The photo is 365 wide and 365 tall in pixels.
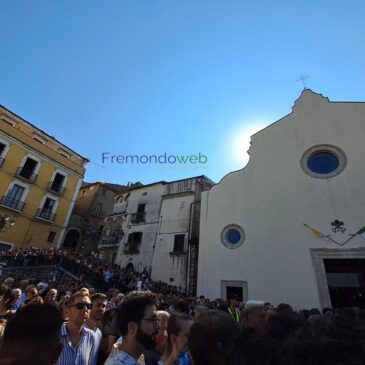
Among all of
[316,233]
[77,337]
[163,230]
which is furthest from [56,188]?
[77,337]

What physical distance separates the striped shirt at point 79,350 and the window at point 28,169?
886 inches

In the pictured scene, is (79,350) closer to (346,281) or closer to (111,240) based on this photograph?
(346,281)

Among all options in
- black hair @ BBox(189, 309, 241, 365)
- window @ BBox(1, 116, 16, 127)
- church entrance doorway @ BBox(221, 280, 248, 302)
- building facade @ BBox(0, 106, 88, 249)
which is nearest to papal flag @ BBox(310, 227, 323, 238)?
church entrance doorway @ BBox(221, 280, 248, 302)

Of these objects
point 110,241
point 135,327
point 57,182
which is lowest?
point 135,327

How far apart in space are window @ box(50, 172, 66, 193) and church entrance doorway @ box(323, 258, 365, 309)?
22.8 m

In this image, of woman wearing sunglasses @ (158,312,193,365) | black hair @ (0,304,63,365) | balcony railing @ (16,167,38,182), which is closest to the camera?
black hair @ (0,304,63,365)

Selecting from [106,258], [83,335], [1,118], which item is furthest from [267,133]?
[1,118]

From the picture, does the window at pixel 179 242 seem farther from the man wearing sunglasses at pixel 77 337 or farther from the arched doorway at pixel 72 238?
the man wearing sunglasses at pixel 77 337

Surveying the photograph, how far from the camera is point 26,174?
21656 millimetres

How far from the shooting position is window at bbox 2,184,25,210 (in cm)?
1994

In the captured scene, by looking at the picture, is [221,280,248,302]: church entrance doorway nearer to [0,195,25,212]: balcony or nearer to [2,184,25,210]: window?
[0,195,25,212]: balcony

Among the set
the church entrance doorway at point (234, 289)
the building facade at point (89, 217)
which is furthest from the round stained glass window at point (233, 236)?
the building facade at point (89, 217)

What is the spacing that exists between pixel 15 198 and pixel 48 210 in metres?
2.97

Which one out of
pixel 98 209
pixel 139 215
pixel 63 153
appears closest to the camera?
pixel 139 215
